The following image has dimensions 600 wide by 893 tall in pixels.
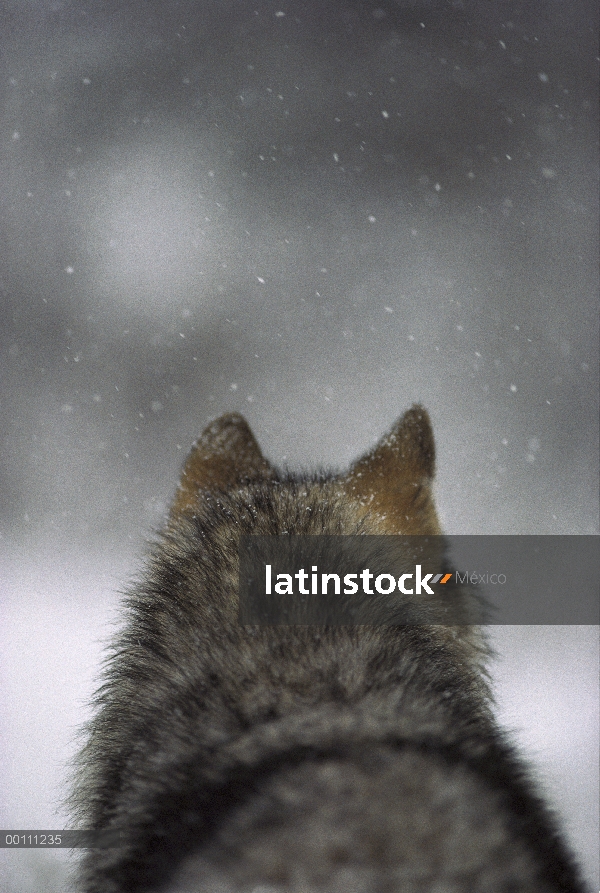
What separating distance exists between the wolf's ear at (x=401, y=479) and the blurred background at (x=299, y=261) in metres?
1.00

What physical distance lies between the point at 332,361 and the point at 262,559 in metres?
1.83

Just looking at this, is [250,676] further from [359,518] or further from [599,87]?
[599,87]

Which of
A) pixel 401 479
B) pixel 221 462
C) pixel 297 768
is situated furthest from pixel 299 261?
pixel 297 768

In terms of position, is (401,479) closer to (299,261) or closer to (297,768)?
(297,768)

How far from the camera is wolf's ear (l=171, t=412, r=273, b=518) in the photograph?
55.4 inches

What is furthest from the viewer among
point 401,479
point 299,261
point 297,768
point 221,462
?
point 299,261

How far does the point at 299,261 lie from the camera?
2.70 meters

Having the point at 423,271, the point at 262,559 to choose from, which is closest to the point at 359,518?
the point at 262,559

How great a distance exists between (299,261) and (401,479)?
160 centimetres

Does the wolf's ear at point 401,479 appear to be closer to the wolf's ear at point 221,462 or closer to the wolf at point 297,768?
the wolf's ear at point 221,462

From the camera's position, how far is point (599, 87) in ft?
8.16

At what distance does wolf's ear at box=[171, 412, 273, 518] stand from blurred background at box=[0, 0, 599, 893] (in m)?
0.84

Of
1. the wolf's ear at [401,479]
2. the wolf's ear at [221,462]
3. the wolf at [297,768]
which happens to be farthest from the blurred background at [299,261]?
the wolf at [297,768]

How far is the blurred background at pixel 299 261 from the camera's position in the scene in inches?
93.3
